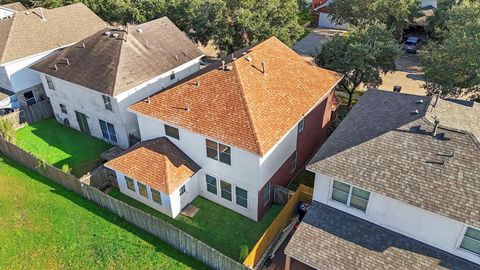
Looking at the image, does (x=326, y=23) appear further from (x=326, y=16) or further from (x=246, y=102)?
(x=246, y=102)

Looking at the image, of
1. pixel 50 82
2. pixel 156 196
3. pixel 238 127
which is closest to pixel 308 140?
pixel 238 127

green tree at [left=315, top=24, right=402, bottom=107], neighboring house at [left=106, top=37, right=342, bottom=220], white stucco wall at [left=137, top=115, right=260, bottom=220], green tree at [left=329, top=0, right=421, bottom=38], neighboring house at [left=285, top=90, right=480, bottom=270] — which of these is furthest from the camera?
green tree at [left=329, top=0, right=421, bottom=38]

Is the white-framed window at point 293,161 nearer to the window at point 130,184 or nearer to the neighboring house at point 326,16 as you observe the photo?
the window at point 130,184

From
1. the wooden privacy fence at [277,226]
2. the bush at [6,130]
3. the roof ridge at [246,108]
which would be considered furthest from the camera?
the bush at [6,130]

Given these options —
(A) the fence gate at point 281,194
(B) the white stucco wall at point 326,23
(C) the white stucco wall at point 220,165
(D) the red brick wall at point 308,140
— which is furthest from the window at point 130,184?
(B) the white stucco wall at point 326,23

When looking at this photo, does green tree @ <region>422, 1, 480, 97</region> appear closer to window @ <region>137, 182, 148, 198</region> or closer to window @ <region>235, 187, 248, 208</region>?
window @ <region>235, 187, 248, 208</region>

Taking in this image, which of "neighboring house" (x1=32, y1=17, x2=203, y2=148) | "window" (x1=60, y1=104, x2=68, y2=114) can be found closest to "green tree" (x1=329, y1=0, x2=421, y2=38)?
"neighboring house" (x1=32, y1=17, x2=203, y2=148)

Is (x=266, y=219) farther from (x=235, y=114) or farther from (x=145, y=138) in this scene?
(x=145, y=138)
